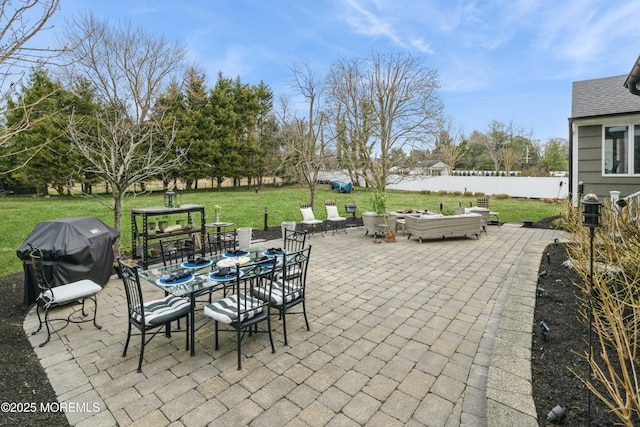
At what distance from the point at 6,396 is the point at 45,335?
1218 mm

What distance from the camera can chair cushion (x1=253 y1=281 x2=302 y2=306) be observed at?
3.27 metres

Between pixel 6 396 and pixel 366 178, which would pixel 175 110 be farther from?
pixel 6 396

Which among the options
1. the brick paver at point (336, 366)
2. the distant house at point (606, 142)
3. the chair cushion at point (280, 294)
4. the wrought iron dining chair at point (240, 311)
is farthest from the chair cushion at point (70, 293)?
the distant house at point (606, 142)

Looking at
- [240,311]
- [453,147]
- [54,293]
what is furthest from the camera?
[453,147]

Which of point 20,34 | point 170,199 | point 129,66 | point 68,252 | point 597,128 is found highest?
point 129,66

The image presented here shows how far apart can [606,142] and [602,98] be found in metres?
1.39

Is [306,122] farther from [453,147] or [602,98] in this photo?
[453,147]

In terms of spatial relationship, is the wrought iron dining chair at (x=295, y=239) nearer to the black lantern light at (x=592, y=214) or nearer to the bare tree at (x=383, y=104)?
the black lantern light at (x=592, y=214)

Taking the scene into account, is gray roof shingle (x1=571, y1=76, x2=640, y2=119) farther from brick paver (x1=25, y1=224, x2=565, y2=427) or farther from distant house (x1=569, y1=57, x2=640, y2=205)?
brick paver (x1=25, y1=224, x2=565, y2=427)

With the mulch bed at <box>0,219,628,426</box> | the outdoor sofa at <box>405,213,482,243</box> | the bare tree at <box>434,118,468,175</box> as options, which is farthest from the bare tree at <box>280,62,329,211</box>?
the bare tree at <box>434,118,468,175</box>

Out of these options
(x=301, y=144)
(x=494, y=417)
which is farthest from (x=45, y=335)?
(x=301, y=144)

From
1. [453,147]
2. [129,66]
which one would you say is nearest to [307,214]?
[129,66]

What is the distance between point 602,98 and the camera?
848 centimetres

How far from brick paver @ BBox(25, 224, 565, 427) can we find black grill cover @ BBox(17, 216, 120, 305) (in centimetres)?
47
